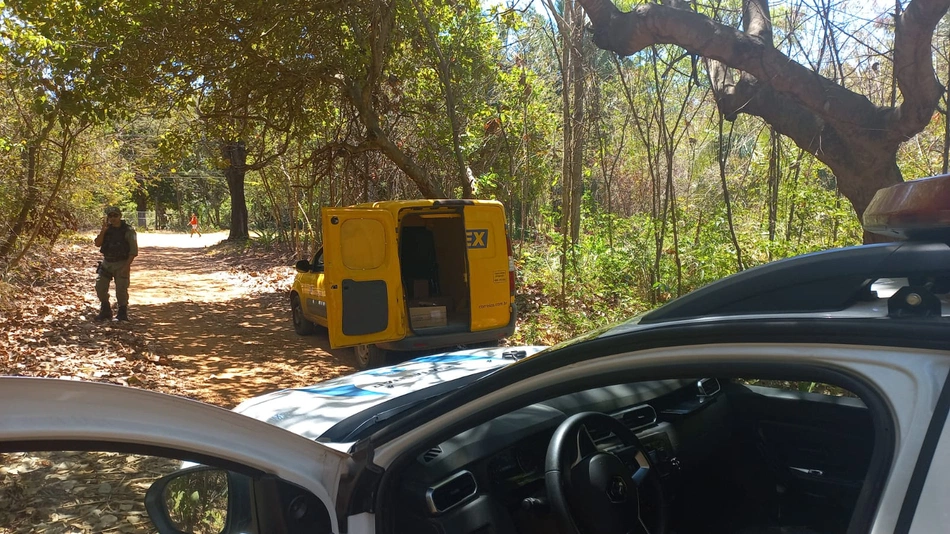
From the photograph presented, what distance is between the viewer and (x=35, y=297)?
35.9 feet

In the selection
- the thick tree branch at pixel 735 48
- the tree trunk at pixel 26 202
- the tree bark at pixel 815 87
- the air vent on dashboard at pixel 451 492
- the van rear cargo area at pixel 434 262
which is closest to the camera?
the air vent on dashboard at pixel 451 492

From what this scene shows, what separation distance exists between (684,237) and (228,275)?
13570mm

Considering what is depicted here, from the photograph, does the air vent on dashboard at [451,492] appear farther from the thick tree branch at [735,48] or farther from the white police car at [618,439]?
the thick tree branch at [735,48]

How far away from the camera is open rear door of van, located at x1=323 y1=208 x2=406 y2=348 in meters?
6.90

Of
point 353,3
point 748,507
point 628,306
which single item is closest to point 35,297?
point 353,3

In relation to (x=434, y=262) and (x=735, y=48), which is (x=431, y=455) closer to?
(x=735, y=48)

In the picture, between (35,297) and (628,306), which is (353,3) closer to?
(628,306)

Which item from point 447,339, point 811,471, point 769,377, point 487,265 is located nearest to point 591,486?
point 769,377

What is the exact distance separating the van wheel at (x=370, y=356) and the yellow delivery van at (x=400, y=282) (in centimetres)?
1

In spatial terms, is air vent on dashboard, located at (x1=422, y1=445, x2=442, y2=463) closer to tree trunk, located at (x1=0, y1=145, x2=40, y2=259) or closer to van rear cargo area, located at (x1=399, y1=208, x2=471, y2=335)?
van rear cargo area, located at (x1=399, y1=208, x2=471, y2=335)

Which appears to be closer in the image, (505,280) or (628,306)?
(505,280)

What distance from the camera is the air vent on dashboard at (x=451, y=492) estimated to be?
1.86m

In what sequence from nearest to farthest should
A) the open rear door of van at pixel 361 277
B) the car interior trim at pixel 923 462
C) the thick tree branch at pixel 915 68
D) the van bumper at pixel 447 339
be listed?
the car interior trim at pixel 923 462, the thick tree branch at pixel 915 68, the open rear door of van at pixel 361 277, the van bumper at pixel 447 339

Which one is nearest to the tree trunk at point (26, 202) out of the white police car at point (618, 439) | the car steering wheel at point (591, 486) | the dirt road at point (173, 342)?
the dirt road at point (173, 342)
